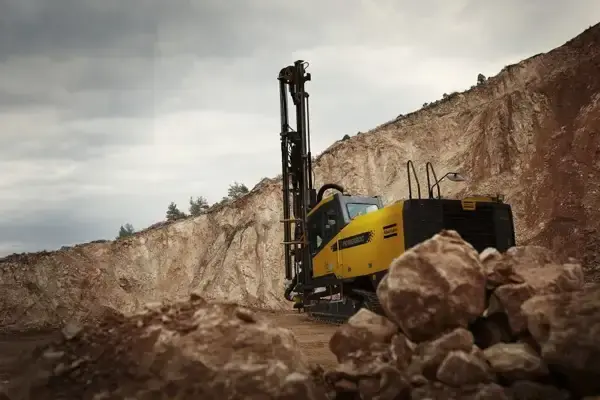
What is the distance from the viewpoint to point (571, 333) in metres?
4.25

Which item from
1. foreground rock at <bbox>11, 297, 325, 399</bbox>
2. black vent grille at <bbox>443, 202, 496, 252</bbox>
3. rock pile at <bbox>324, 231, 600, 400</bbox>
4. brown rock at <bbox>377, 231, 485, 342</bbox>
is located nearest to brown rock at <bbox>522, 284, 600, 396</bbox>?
rock pile at <bbox>324, 231, 600, 400</bbox>

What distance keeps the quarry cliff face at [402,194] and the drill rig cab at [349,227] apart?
14.1 ft

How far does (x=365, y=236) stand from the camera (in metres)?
11.8

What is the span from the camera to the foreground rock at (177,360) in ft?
15.0

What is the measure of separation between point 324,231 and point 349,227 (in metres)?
1.20

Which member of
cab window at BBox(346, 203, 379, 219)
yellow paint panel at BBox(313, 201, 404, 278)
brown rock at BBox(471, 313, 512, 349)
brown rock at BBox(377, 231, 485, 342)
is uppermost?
cab window at BBox(346, 203, 379, 219)

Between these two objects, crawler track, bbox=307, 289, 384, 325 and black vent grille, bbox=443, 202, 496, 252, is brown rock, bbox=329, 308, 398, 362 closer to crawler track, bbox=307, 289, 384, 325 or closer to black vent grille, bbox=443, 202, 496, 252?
crawler track, bbox=307, 289, 384, 325

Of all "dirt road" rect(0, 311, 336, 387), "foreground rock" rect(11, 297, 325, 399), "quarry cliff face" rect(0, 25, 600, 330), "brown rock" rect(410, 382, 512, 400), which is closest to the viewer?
"brown rock" rect(410, 382, 512, 400)

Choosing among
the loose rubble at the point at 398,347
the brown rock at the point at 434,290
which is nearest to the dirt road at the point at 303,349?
the loose rubble at the point at 398,347

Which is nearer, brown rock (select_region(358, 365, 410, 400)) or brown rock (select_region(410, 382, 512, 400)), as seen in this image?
brown rock (select_region(410, 382, 512, 400))

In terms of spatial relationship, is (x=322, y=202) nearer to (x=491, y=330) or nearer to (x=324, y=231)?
(x=324, y=231)

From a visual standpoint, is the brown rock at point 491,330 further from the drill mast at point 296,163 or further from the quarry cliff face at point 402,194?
the quarry cliff face at point 402,194

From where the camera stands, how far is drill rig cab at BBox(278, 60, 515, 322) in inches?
424

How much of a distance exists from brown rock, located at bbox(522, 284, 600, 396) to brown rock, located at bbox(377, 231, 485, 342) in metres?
0.54
